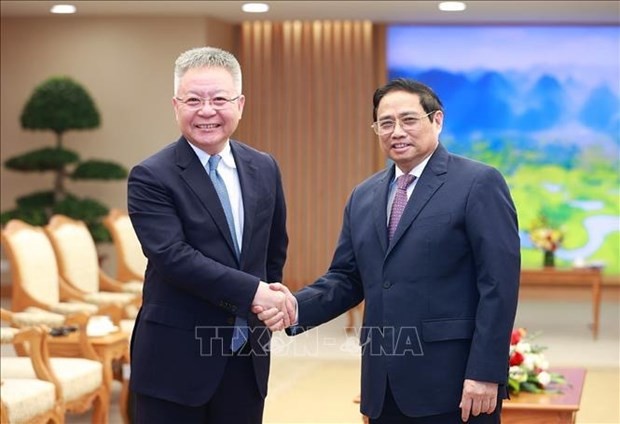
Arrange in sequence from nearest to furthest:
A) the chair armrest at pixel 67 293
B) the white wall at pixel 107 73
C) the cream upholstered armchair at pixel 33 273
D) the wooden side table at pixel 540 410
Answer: the wooden side table at pixel 540 410
the cream upholstered armchair at pixel 33 273
the chair armrest at pixel 67 293
the white wall at pixel 107 73

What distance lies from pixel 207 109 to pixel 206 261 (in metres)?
0.40

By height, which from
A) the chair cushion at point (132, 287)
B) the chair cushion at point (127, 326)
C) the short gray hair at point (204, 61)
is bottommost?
the chair cushion at point (127, 326)

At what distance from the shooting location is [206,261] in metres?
3.20

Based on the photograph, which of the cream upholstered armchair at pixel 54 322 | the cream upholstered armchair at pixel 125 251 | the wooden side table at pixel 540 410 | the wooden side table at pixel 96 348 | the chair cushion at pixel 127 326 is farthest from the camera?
the cream upholstered armchair at pixel 125 251

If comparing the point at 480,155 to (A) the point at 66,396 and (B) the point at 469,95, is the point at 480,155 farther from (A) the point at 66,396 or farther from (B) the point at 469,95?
(A) the point at 66,396

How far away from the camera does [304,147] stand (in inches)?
483

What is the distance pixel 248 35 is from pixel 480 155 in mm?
2602

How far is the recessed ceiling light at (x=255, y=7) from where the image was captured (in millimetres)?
10594

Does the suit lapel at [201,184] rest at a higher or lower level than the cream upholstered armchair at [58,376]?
higher

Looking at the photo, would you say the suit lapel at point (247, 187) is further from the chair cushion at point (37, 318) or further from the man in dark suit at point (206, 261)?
the chair cushion at point (37, 318)

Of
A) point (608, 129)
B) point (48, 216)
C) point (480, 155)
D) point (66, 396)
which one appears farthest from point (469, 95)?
point (66, 396)

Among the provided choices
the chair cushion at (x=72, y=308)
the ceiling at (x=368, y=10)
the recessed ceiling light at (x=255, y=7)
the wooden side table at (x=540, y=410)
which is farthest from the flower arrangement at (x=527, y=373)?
the recessed ceiling light at (x=255, y=7)

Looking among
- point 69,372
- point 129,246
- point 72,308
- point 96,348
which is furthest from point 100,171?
point 69,372

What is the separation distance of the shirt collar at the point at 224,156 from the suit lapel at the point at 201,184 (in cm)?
1
